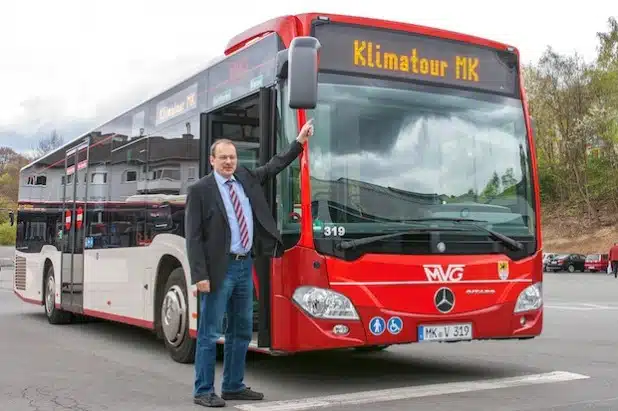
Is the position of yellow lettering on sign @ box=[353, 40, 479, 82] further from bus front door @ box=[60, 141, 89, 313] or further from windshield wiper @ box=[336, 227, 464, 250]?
bus front door @ box=[60, 141, 89, 313]

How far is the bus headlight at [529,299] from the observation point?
25.5 ft

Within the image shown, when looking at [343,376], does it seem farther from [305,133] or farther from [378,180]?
[305,133]

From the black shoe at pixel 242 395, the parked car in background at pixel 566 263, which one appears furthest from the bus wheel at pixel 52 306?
the parked car in background at pixel 566 263

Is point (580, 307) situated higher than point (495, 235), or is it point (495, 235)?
point (495, 235)

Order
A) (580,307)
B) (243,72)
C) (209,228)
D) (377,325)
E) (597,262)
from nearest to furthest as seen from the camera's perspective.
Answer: (209,228), (377,325), (243,72), (580,307), (597,262)

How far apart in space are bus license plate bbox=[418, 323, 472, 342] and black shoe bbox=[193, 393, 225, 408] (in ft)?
5.93

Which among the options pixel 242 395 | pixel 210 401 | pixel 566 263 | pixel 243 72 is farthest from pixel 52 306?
pixel 566 263

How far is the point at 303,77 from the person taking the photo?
6.71m

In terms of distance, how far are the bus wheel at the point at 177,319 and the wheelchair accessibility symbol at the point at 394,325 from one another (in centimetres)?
246

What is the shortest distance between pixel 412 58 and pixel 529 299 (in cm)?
241

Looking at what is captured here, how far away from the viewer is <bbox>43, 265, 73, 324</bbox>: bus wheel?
14172 millimetres

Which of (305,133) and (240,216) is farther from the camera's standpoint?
(305,133)

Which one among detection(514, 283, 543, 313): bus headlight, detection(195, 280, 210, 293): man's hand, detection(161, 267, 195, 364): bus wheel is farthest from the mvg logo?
detection(161, 267, 195, 364): bus wheel

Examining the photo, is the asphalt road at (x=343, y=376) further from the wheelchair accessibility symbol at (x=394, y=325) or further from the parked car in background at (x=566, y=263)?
the parked car in background at (x=566, y=263)
